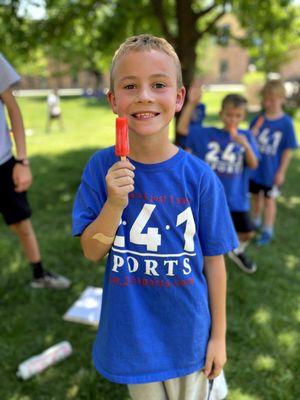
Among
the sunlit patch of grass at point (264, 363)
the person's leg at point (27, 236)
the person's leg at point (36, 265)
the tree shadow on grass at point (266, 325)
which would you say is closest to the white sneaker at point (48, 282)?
the person's leg at point (36, 265)

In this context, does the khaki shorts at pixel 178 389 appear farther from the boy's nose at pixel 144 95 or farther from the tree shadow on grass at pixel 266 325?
the boy's nose at pixel 144 95

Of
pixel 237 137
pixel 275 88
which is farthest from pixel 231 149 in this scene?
pixel 275 88

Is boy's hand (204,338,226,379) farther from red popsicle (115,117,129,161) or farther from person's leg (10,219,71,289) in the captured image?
person's leg (10,219,71,289)

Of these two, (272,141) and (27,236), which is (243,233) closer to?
(272,141)

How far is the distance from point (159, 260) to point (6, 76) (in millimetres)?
2156

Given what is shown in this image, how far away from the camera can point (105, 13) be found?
A: 851 cm

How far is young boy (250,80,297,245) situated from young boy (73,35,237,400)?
3.41 metres

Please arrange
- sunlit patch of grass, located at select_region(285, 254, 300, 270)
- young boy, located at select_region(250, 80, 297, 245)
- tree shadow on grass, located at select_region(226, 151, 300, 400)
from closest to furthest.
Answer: tree shadow on grass, located at select_region(226, 151, 300, 400) → sunlit patch of grass, located at select_region(285, 254, 300, 270) → young boy, located at select_region(250, 80, 297, 245)

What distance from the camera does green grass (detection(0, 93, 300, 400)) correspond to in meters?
2.67

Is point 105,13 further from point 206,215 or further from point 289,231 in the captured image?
point 206,215

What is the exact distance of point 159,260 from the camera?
1.54 m

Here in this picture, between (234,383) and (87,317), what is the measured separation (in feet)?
4.33

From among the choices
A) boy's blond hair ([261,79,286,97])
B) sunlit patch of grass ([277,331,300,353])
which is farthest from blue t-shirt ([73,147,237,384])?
boy's blond hair ([261,79,286,97])

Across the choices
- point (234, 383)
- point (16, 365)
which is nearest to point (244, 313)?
point (234, 383)
